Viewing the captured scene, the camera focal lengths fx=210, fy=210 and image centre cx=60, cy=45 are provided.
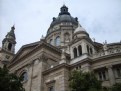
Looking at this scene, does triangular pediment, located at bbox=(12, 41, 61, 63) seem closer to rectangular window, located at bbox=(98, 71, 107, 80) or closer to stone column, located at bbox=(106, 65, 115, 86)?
rectangular window, located at bbox=(98, 71, 107, 80)

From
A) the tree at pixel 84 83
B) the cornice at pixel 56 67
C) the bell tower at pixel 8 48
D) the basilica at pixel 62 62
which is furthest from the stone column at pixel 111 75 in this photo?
the bell tower at pixel 8 48

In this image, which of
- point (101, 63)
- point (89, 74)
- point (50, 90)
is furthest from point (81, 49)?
point (89, 74)

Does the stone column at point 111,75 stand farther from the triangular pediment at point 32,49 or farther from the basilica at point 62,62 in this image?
the triangular pediment at point 32,49

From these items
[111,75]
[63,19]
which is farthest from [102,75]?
[63,19]

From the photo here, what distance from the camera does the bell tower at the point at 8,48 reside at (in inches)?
1879

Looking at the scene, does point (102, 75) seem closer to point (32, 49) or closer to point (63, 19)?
point (32, 49)

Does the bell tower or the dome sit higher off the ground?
the dome

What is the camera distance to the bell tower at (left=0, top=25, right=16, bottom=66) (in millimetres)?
47725

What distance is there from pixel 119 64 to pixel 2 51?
103 feet

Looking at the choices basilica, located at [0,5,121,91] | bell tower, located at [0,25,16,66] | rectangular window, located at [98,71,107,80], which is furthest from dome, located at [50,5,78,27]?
rectangular window, located at [98,71,107,80]

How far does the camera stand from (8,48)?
5081 cm

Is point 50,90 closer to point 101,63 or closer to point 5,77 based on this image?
point 101,63

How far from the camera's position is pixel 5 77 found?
1961cm

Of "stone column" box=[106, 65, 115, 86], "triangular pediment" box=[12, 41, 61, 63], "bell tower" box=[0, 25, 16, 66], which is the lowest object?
"stone column" box=[106, 65, 115, 86]
